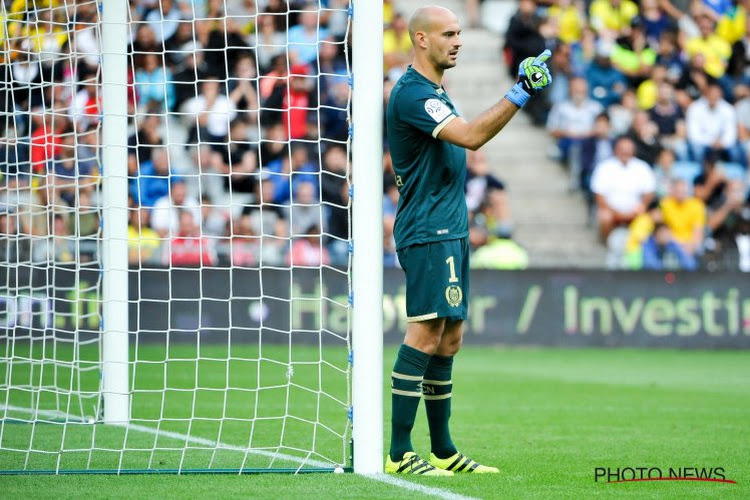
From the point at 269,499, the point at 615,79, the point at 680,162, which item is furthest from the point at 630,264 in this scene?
the point at 269,499

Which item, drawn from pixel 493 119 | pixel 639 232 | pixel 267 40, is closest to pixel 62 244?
pixel 267 40

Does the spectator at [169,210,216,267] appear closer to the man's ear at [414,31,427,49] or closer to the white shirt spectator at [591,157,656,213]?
the white shirt spectator at [591,157,656,213]

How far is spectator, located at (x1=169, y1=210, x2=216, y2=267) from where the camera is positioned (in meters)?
15.5

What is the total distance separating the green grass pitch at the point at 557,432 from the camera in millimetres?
5941

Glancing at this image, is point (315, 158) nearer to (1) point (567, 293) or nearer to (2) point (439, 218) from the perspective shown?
(1) point (567, 293)

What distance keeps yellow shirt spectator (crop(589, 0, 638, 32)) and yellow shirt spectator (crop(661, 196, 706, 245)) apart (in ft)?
12.1

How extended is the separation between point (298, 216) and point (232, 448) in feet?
30.7

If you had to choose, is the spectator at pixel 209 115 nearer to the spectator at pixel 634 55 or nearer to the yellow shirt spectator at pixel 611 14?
the spectator at pixel 634 55

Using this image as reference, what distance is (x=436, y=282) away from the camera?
20.9 ft

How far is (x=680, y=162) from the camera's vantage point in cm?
1905

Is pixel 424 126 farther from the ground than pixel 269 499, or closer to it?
farther from the ground

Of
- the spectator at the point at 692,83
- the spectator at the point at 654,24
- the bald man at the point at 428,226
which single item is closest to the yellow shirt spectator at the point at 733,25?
the spectator at the point at 692,83

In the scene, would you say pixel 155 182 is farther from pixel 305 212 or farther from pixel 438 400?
pixel 438 400

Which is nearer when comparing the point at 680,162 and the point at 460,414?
the point at 460,414
